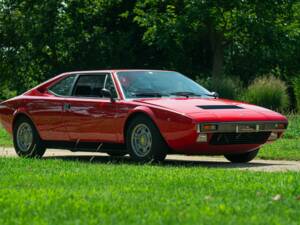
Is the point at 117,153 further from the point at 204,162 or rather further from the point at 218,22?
the point at 218,22

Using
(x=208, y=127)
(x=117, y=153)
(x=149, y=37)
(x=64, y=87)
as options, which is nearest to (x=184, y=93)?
(x=208, y=127)

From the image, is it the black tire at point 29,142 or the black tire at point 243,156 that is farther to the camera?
the black tire at point 29,142

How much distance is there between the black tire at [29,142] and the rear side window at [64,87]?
2.11 ft

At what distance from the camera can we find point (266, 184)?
8.58 metres

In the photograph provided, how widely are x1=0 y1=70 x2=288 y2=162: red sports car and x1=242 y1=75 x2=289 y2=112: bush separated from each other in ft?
47.3

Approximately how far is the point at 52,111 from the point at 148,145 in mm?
2215

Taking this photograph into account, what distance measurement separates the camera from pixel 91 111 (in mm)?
13164

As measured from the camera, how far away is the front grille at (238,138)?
472 inches

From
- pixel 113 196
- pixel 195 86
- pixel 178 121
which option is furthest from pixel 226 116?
pixel 113 196

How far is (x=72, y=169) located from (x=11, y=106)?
13.8ft

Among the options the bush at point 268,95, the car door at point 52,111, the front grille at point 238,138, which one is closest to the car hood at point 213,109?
the front grille at point 238,138

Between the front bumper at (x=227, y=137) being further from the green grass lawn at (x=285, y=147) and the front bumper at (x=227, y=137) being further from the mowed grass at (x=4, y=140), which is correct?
the mowed grass at (x=4, y=140)

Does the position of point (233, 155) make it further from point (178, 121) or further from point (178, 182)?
point (178, 182)

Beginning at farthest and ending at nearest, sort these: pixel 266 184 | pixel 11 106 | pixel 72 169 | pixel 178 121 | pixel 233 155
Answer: pixel 11 106
pixel 233 155
pixel 178 121
pixel 72 169
pixel 266 184
